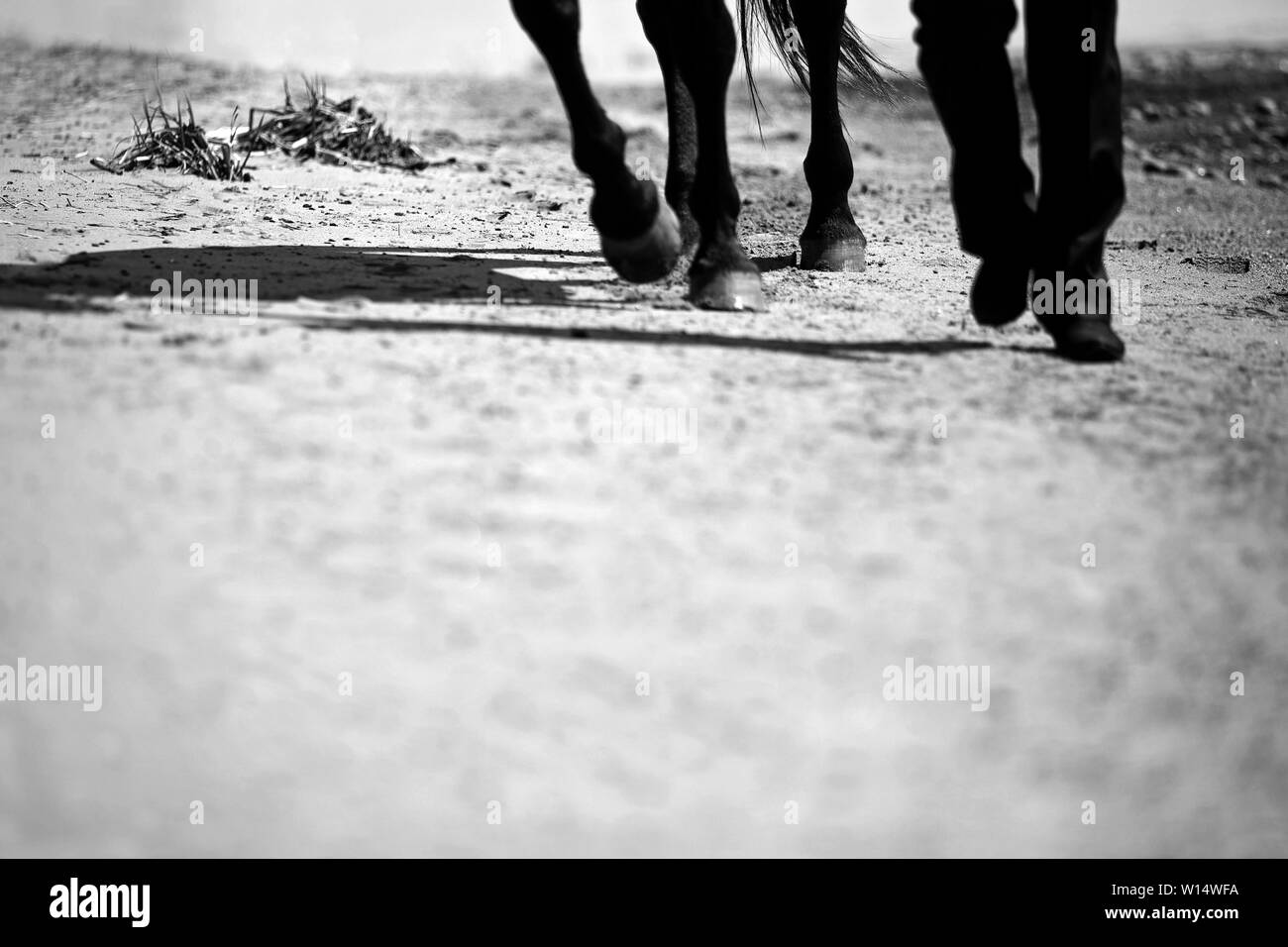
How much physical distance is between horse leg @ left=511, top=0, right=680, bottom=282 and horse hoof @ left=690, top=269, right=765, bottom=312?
0.42 feet

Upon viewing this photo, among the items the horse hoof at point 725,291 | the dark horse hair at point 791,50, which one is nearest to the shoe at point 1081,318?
the horse hoof at point 725,291

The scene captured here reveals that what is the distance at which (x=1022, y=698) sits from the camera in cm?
193

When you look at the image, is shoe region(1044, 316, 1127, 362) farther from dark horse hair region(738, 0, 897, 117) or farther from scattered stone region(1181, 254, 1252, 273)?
scattered stone region(1181, 254, 1252, 273)

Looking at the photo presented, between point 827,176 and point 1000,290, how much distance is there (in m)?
1.45

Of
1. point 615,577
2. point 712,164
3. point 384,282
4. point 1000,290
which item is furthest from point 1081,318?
point 384,282

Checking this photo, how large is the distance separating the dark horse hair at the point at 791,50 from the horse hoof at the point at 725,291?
1.35 meters

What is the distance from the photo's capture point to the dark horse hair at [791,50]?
16.9ft

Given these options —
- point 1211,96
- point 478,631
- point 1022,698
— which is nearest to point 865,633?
point 1022,698

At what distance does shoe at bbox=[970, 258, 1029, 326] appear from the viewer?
3.42 meters

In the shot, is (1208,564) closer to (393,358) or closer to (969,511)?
(969,511)

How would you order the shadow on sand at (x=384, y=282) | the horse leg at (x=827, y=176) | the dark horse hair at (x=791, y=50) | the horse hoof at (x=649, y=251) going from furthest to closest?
1. the dark horse hair at (x=791, y=50)
2. the horse leg at (x=827, y=176)
3. the horse hoof at (x=649, y=251)
4. the shadow on sand at (x=384, y=282)

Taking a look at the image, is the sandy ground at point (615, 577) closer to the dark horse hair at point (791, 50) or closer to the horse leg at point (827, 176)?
the horse leg at point (827, 176)

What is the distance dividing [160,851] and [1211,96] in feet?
36.9

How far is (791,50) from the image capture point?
527cm
